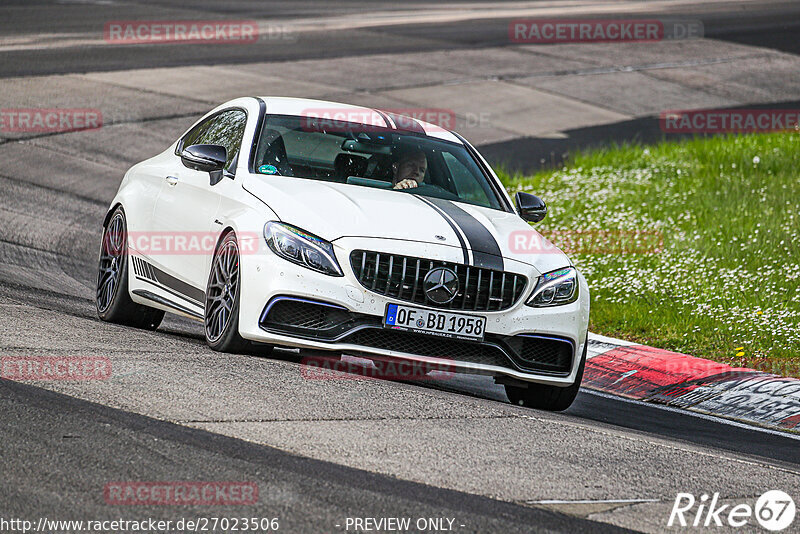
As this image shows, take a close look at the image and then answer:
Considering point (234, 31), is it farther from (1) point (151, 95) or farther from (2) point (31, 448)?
(2) point (31, 448)

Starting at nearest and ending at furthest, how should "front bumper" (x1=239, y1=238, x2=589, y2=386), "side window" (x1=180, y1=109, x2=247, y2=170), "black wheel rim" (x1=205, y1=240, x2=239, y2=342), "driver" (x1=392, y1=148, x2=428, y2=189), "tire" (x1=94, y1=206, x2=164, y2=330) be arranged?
"front bumper" (x1=239, y1=238, x2=589, y2=386)
"black wheel rim" (x1=205, y1=240, x2=239, y2=342)
"driver" (x1=392, y1=148, x2=428, y2=189)
"side window" (x1=180, y1=109, x2=247, y2=170)
"tire" (x1=94, y1=206, x2=164, y2=330)

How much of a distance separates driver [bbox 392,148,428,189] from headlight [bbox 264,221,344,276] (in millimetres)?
1302

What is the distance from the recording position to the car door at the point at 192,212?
7852mm

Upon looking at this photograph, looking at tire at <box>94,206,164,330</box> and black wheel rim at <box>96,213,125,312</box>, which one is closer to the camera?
tire at <box>94,206,164,330</box>

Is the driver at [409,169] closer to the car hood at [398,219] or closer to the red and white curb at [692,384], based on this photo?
the car hood at [398,219]

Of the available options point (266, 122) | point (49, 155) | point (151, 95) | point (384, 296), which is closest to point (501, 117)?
point (151, 95)

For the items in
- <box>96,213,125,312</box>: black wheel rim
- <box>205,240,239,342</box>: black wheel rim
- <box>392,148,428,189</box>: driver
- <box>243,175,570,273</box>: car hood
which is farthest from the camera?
<box>96,213,125,312</box>: black wheel rim

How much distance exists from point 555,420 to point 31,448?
9.56ft

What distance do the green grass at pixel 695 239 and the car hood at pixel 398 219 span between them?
116 inches

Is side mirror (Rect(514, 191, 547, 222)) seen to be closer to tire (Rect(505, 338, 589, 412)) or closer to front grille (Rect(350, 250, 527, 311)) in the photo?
tire (Rect(505, 338, 589, 412))

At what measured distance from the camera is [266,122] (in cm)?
838

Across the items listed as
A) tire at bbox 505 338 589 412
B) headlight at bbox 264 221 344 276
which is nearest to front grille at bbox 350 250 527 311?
headlight at bbox 264 221 344 276

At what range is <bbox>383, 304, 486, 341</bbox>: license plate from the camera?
6.94m

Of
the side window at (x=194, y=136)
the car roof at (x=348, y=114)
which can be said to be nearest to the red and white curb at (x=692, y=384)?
the car roof at (x=348, y=114)
